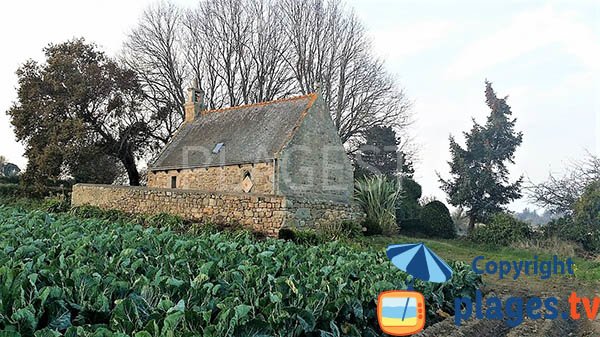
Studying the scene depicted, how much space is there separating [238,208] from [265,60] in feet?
53.2

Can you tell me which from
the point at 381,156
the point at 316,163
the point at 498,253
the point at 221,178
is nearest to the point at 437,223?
the point at 498,253

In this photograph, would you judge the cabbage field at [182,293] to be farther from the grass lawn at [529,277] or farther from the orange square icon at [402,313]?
the grass lawn at [529,277]

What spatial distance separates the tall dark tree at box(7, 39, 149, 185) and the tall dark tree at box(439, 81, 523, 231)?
53.1ft

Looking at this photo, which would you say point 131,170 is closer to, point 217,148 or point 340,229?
point 217,148

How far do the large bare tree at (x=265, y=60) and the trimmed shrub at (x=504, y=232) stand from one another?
9.82 meters

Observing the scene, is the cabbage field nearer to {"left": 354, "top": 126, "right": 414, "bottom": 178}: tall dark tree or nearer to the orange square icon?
the orange square icon

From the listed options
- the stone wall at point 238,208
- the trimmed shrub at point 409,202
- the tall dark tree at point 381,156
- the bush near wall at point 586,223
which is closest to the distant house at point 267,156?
the trimmed shrub at point 409,202

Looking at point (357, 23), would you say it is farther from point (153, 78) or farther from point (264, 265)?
point (264, 265)

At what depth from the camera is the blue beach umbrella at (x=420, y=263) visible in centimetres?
233

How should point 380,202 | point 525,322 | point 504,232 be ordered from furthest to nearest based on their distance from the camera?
point 380,202
point 504,232
point 525,322

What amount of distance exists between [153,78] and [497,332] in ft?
83.4

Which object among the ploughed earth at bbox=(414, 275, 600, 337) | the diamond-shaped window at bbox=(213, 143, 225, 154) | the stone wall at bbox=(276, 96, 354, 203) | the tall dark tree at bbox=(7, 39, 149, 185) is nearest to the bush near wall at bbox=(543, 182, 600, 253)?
the stone wall at bbox=(276, 96, 354, 203)

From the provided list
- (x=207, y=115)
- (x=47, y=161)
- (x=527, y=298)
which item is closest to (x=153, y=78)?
(x=207, y=115)

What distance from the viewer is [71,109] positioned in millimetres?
23891
